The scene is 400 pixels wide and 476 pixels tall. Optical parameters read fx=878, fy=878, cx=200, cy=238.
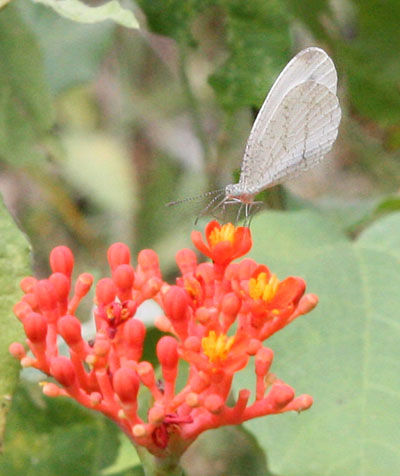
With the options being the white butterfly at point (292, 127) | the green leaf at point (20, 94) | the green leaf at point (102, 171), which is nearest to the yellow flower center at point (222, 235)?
the white butterfly at point (292, 127)

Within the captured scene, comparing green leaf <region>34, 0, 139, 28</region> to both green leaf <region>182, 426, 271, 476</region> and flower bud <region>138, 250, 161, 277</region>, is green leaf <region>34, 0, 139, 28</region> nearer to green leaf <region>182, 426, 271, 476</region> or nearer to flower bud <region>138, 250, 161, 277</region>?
flower bud <region>138, 250, 161, 277</region>

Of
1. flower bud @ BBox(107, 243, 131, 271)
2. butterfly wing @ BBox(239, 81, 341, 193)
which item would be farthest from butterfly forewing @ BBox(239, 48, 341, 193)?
flower bud @ BBox(107, 243, 131, 271)

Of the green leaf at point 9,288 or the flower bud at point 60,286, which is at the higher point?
the flower bud at point 60,286

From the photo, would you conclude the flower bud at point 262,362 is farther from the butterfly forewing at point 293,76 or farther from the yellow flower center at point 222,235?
the butterfly forewing at point 293,76

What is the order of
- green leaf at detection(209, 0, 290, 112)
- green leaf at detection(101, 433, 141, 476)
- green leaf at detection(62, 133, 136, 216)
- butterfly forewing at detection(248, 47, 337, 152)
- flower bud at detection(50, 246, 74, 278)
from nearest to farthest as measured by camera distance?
flower bud at detection(50, 246, 74, 278) < butterfly forewing at detection(248, 47, 337, 152) < green leaf at detection(101, 433, 141, 476) < green leaf at detection(209, 0, 290, 112) < green leaf at detection(62, 133, 136, 216)

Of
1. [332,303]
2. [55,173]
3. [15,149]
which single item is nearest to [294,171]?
[332,303]
